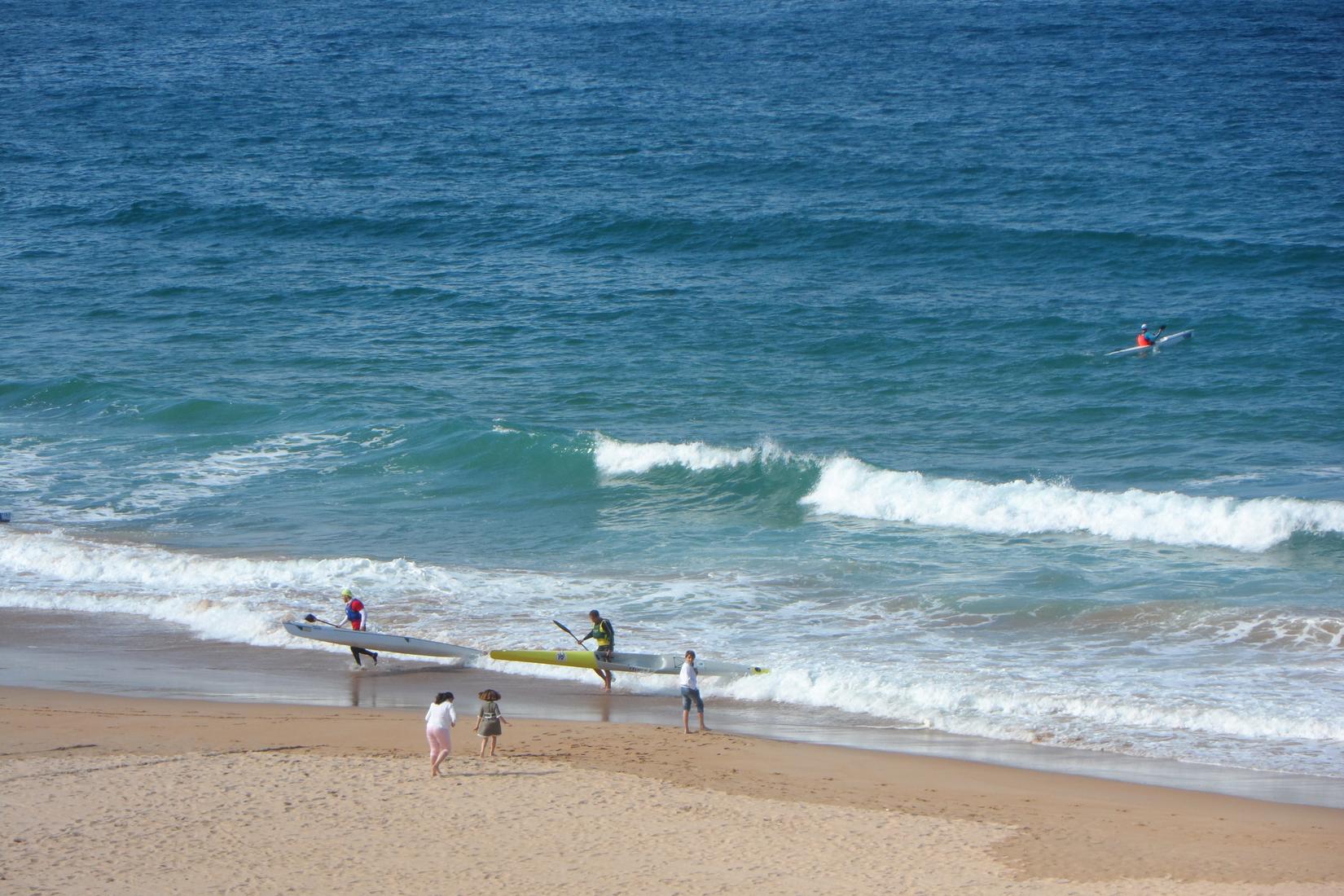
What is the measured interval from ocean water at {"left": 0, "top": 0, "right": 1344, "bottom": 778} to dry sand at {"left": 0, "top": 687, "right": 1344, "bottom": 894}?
6.49 feet

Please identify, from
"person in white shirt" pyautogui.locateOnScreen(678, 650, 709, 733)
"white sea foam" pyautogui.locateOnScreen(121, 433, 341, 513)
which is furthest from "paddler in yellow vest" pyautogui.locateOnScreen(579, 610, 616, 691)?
Result: "white sea foam" pyautogui.locateOnScreen(121, 433, 341, 513)

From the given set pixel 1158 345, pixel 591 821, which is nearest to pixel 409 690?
pixel 591 821

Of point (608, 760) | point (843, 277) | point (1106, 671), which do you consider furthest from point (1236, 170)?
point (608, 760)

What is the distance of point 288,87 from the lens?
5016 cm

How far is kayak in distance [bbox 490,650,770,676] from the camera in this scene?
15789 millimetres

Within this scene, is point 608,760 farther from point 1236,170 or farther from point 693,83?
point 693,83

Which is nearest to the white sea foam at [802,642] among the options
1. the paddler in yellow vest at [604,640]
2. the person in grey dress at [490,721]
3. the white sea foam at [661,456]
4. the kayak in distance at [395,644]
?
the paddler in yellow vest at [604,640]

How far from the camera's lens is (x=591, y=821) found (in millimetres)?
11609

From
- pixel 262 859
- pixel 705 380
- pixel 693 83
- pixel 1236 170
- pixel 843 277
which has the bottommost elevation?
pixel 262 859

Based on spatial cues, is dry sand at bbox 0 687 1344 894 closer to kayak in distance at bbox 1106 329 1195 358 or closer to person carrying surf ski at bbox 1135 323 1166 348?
kayak in distance at bbox 1106 329 1195 358

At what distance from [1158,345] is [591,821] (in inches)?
802

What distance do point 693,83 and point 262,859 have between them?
39.8 m

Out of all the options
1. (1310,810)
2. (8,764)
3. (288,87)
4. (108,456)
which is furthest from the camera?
(288,87)

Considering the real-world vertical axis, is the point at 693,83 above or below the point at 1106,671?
above
